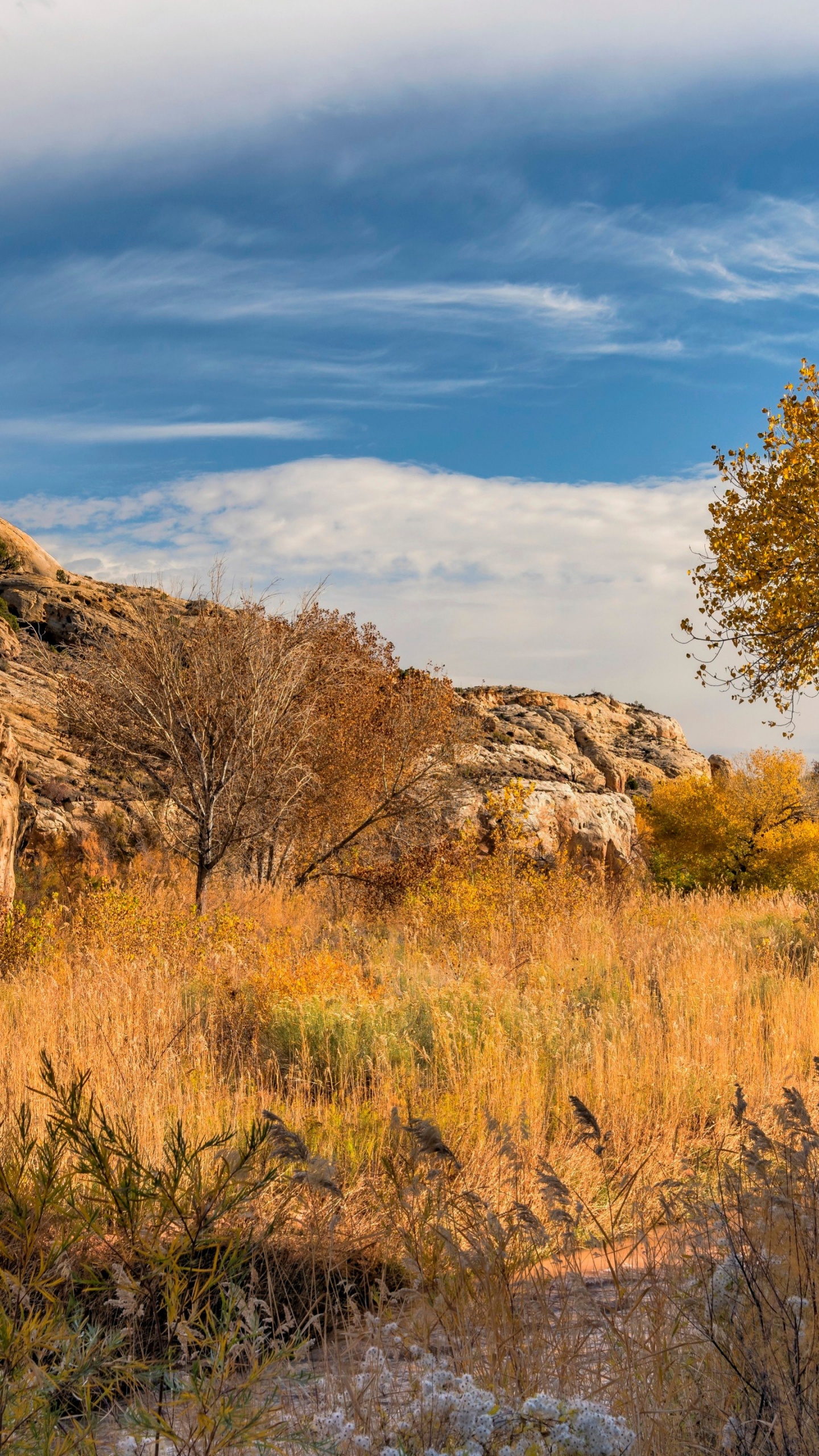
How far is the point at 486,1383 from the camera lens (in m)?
2.35

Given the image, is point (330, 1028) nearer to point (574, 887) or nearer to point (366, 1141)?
point (366, 1141)

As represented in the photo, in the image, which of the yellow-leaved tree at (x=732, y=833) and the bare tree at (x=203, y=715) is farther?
the yellow-leaved tree at (x=732, y=833)

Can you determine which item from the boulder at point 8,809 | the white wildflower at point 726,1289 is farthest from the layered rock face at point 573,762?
the white wildflower at point 726,1289

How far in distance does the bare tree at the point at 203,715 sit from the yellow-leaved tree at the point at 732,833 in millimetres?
13375

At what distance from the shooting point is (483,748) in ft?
60.1

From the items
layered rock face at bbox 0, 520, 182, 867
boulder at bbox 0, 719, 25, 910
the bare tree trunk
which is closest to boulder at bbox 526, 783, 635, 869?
the bare tree trunk

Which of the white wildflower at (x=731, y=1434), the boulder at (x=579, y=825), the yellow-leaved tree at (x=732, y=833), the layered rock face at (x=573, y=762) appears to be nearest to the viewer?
the white wildflower at (x=731, y=1434)

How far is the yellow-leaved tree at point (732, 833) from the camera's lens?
23.1m

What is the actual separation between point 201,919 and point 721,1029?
17.2 feet

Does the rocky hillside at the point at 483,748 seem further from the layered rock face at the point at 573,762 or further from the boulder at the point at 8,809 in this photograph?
the boulder at the point at 8,809

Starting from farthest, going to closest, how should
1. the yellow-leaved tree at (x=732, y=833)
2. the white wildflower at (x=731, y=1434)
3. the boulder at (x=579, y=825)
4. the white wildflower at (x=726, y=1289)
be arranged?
the yellow-leaved tree at (x=732, y=833), the boulder at (x=579, y=825), the white wildflower at (x=726, y=1289), the white wildflower at (x=731, y=1434)

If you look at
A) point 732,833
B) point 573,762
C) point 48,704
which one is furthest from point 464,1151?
point 732,833

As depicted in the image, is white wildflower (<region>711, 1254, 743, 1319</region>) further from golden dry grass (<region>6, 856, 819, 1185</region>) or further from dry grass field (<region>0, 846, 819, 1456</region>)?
golden dry grass (<region>6, 856, 819, 1185</region>)

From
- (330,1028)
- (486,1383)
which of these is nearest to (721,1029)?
(330,1028)
